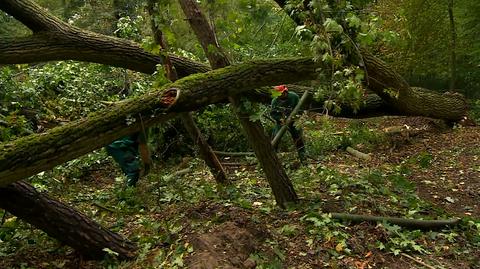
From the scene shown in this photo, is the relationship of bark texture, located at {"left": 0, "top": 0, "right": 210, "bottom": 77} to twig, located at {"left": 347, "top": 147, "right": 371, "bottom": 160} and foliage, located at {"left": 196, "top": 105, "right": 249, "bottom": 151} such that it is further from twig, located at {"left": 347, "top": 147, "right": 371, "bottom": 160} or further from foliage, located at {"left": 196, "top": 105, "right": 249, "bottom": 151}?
twig, located at {"left": 347, "top": 147, "right": 371, "bottom": 160}

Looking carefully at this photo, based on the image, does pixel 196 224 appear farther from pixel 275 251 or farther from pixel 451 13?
pixel 451 13

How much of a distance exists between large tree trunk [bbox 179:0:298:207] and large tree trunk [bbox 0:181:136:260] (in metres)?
1.79

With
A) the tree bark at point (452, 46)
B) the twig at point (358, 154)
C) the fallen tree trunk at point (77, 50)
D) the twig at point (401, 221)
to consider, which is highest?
the fallen tree trunk at point (77, 50)

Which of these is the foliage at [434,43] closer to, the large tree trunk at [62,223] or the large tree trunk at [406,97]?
the large tree trunk at [406,97]

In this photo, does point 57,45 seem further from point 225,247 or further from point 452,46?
point 452,46

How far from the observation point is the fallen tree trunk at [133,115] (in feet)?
12.3

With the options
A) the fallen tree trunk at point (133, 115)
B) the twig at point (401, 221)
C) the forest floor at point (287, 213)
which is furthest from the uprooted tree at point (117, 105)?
the twig at point (401, 221)

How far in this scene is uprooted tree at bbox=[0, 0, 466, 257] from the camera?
3.84m

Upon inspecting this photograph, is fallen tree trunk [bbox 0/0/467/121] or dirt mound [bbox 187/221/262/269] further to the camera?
fallen tree trunk [bbox 0/0/467/121]

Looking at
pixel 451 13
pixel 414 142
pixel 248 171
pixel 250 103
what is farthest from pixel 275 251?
pixel 451 13

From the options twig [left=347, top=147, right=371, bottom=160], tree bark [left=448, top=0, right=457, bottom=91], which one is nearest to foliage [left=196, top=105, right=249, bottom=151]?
twig [left=347, top=147, right=371, bottom=160]

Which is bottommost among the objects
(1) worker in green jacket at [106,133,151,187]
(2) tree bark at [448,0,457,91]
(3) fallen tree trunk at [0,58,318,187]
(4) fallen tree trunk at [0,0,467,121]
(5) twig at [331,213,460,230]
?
(5) twig at [331,213,460,230]

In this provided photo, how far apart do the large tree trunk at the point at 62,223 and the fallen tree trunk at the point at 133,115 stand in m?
0.72

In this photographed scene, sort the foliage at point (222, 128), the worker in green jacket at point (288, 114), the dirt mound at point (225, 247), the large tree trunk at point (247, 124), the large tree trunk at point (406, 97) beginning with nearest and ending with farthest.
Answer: the dirt mound at point (225, 247) < the large tree trunk at point (247, 124) < the large tree trunk at point (406, 97) < the worker in green jacket at point (288, 114) < the foliage at point (222, 128)
